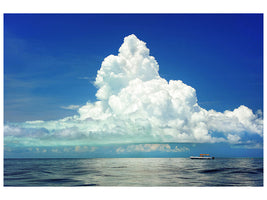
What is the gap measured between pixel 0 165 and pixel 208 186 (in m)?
30.1

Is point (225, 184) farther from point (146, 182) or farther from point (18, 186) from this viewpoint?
point (18, 186)

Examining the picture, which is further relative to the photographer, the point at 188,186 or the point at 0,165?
the point at 0,165

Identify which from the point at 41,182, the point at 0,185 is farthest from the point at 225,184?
the point at 0,185

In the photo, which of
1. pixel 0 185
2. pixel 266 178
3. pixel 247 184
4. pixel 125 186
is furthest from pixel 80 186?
pixel 266 178

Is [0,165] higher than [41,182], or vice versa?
[0,165]

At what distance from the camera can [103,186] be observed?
1346 inches

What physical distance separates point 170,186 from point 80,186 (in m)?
12.0
